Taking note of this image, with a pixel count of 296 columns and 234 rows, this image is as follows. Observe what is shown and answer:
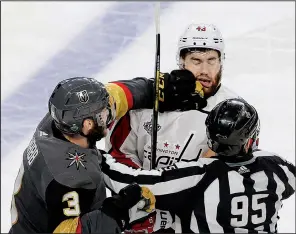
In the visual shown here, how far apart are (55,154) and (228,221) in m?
0.66

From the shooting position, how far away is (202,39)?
127 inches

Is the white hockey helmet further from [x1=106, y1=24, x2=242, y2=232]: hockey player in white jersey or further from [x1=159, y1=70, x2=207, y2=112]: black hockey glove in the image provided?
[x1=159, y1=70, x2=207, y2=112]: black hockey glove

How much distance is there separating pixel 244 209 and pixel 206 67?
0.82 meters

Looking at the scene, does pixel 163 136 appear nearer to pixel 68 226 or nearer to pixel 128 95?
pixel 128 95

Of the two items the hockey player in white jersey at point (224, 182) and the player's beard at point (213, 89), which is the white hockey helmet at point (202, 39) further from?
the hockey player in white jersey at point (224, 182)

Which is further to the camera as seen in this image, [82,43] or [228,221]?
[82,43]

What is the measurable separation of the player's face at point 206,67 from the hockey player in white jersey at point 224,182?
57 cm

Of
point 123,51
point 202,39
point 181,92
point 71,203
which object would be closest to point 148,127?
point 181,92

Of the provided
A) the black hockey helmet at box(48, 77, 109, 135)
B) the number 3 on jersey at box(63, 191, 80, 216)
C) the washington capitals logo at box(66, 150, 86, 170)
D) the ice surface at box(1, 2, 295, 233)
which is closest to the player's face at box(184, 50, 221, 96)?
the black hockey helmet at box(48, 77, 109, 135)

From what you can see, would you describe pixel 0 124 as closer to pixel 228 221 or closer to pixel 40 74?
pixel 40 74

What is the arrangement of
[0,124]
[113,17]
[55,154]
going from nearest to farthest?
[55,154]
[0,124]
[113,17]

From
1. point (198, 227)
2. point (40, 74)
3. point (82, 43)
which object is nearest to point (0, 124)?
point (40, 74)

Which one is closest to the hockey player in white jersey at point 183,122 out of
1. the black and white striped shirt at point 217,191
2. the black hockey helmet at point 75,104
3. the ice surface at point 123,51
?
the black and white striped shirt at point 217,191

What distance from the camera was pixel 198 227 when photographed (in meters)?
2.71
